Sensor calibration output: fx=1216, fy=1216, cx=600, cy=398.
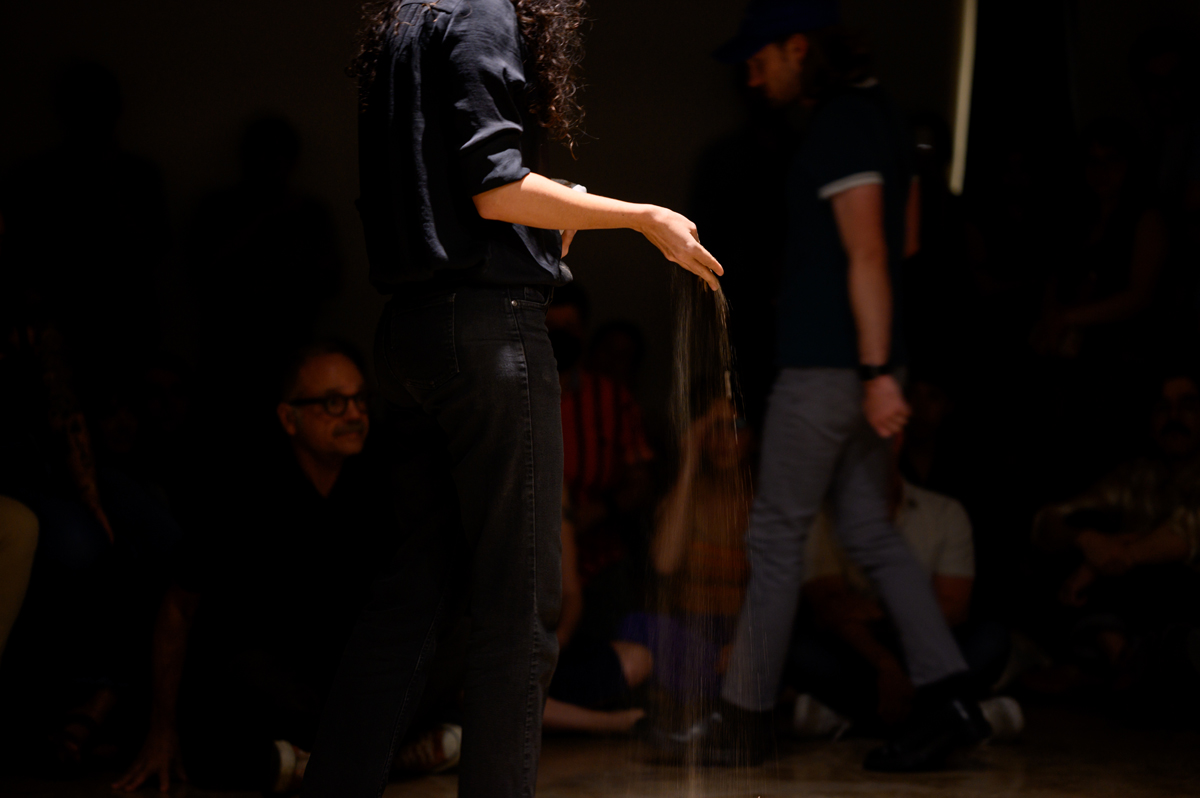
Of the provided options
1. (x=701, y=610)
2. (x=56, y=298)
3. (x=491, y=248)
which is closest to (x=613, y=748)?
(x=701, y=610)

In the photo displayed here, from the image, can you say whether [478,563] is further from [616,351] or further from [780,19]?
[616,351]

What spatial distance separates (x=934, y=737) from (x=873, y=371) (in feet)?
2.48

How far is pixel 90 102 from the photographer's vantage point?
12.2 ft

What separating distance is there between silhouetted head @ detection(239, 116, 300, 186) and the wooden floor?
2.03 m

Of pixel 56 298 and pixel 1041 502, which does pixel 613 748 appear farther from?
pixel 56 298

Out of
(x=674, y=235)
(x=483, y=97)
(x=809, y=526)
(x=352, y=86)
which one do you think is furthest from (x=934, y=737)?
(x=352, y=86)

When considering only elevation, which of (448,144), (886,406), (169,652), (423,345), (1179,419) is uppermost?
(448,144)

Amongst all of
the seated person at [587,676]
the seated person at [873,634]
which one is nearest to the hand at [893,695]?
the seated person at [873,634]

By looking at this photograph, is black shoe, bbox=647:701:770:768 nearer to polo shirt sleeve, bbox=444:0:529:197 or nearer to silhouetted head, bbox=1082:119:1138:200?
polo shirt sleeve, bbox=444:0:529:197

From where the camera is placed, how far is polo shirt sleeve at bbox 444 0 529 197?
4.76 ft

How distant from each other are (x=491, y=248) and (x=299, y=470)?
1.19m

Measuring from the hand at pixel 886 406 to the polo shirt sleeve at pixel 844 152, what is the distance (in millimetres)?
386

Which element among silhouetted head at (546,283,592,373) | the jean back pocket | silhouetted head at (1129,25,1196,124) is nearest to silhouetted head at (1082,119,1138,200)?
silhouetted head at (1129,25,1196,124)

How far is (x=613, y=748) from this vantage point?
9.05 ft
